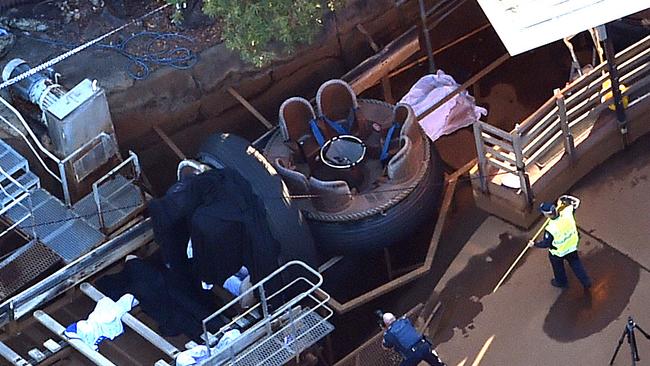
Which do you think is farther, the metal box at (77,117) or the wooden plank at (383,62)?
the wooden plank at (383,62)

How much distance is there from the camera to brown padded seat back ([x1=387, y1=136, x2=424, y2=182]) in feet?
58.3

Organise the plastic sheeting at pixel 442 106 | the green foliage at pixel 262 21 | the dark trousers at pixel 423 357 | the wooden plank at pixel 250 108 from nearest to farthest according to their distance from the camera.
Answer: the dark trousers at pixel 423 357, the green foliage at pixel 262 21, the wooden plank at pixel 250 108, the plastic sheeting at pixel 442 106

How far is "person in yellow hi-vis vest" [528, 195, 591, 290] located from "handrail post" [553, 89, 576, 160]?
142 cm

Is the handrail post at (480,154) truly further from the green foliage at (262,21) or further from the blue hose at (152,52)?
the blue hose at (152,52)

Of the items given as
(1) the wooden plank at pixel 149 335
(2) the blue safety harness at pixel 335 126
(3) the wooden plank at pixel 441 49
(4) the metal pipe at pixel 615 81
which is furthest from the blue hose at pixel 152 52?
(4) the metal pipe at pixel 615 81

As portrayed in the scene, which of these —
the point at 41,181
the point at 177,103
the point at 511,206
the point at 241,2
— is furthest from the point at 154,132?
the point at 511,206

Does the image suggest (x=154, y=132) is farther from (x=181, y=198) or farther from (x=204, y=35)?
(x=181, y=198)

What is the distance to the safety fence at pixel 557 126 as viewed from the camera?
55.7 feet

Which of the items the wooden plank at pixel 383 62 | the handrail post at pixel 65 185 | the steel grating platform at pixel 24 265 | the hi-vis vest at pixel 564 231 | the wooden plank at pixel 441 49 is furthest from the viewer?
the wooden plank at pixel 441 49

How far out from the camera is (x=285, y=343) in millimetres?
15969

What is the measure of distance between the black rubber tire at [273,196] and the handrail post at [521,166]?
2695mm

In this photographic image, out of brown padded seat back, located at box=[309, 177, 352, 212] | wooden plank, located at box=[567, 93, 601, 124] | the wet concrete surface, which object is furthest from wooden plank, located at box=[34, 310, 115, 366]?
wooden plank, located at box=[567, 93, 601, 124]

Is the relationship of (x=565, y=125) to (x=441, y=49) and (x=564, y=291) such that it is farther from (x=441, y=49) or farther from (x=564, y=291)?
(x=441, y=49)

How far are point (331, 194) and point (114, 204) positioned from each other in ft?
9.25
